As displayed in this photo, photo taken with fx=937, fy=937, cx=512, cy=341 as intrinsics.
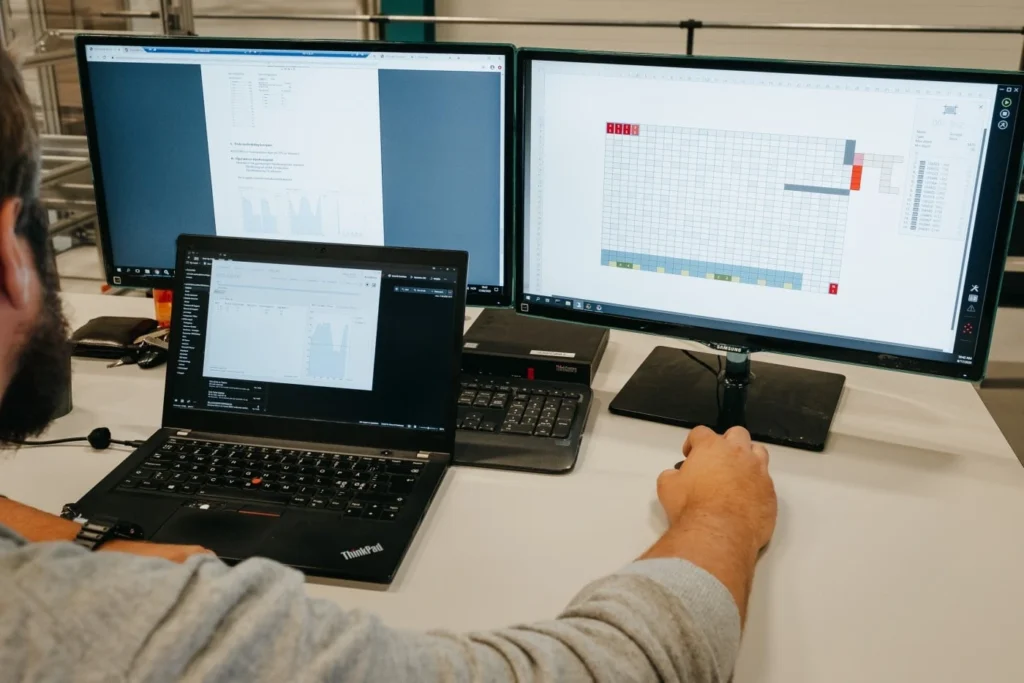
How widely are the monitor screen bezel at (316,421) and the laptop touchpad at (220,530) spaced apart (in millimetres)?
143

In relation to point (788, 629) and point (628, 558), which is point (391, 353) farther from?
point (788, 629)

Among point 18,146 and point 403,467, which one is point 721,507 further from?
point 18,146

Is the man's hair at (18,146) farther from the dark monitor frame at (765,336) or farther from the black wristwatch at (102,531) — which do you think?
the dark monitor frame at (765,336)

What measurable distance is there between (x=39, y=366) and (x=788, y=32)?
2986mm

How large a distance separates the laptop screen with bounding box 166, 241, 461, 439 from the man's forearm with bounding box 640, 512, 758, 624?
302 millimetres

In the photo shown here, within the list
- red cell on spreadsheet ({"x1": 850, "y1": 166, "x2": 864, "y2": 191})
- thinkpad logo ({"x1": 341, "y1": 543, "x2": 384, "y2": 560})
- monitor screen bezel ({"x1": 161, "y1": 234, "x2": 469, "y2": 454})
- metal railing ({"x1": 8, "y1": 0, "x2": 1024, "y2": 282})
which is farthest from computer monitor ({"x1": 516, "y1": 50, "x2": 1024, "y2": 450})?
metal railing ({"x1": 8, "y1": 0, "x2": 1024, "y2": 282})

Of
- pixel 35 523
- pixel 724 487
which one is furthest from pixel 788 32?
pixel 35 523

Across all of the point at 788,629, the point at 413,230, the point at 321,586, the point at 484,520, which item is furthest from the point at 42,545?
the point at 413,230

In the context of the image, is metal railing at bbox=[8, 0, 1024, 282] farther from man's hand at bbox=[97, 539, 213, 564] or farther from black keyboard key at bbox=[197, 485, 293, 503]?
man's hand at bbox=[97, 539, 213, 564]

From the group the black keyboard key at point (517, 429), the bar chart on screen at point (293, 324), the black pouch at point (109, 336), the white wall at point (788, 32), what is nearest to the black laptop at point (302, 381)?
the bar chart on screen at point (293, 324)

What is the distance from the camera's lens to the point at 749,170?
108 centimetres

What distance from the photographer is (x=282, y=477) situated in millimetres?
1021

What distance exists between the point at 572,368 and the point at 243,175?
1.70 ft

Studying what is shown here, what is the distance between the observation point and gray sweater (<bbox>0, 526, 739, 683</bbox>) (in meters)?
0.53
